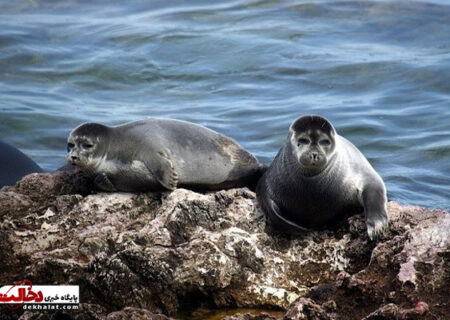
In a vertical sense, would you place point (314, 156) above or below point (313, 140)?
below

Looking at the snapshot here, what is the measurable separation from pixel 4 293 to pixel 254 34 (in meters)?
14.4

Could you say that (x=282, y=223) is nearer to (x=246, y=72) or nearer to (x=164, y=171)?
(x=164, y=171)

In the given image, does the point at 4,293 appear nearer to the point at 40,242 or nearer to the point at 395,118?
the point at 40,242

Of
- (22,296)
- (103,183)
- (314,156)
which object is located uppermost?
(314,156)

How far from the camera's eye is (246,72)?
1834 cm

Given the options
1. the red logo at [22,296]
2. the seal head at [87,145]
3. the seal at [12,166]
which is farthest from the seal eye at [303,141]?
the seal at [12,166]

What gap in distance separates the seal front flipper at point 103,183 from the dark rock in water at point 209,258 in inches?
5.4

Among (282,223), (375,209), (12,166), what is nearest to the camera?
(375,209)

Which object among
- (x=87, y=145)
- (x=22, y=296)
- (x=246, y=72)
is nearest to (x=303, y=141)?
(x=87, y=145)

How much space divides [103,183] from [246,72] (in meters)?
10.9

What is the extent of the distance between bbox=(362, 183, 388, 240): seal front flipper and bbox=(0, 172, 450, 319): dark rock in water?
0.29 ft

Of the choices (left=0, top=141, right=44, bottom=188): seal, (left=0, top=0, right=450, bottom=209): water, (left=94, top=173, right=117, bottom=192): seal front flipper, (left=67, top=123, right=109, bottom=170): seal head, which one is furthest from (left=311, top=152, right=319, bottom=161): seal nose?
(left=0, top=0, right=450, bottom=209): water

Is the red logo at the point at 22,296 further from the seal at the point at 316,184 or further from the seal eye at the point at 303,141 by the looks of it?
the seal eye at the point at 303,141

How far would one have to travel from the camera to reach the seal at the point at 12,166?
9.76 m
